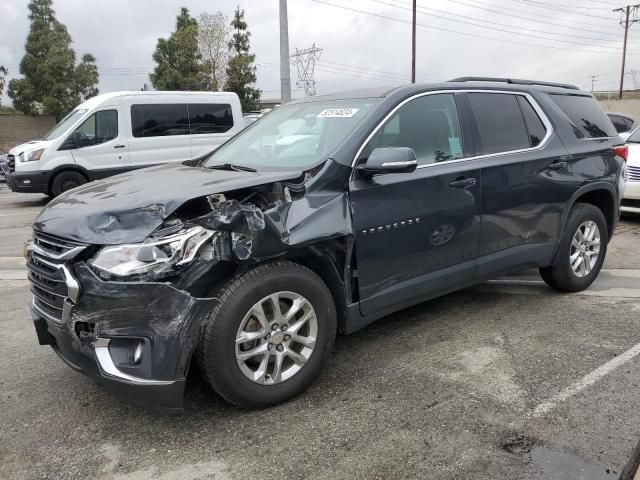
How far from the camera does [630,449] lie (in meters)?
2.64

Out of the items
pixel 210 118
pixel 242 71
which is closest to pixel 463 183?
pixel 210 118

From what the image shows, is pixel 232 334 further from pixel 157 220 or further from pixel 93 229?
pixel 93 229

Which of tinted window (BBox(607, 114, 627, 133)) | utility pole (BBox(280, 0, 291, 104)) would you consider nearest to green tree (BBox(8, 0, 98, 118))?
utility pole (BBox(280, 0, 291, 104))

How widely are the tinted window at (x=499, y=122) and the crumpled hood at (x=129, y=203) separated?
1665 mm

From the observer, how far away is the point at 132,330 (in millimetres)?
2643

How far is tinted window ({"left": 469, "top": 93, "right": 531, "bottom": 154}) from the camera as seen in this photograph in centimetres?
408

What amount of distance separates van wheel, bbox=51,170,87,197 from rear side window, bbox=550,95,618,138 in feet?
31.9

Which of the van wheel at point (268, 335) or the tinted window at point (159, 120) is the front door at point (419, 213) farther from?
the tinted window at point (159, 120)

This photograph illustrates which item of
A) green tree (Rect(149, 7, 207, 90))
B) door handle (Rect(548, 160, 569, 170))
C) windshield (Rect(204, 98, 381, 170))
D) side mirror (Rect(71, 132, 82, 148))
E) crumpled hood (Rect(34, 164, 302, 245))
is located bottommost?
crumpled hood (Rect(34, 164, 302, 245))

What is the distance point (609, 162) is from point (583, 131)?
1.32 feet

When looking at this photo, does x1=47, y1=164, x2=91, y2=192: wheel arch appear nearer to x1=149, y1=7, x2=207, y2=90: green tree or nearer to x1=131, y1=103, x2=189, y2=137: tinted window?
x1=131, y1=103, x2=189, y2=137: tinted window

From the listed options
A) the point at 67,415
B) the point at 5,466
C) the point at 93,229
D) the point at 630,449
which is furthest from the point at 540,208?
the point at 5,466

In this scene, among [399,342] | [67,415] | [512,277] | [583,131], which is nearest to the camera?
→ [67,415]

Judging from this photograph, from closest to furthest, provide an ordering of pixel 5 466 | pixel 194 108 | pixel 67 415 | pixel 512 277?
pixel 5 466 < pixel 67 415 < pixel 512 277 < pixel 194 108
